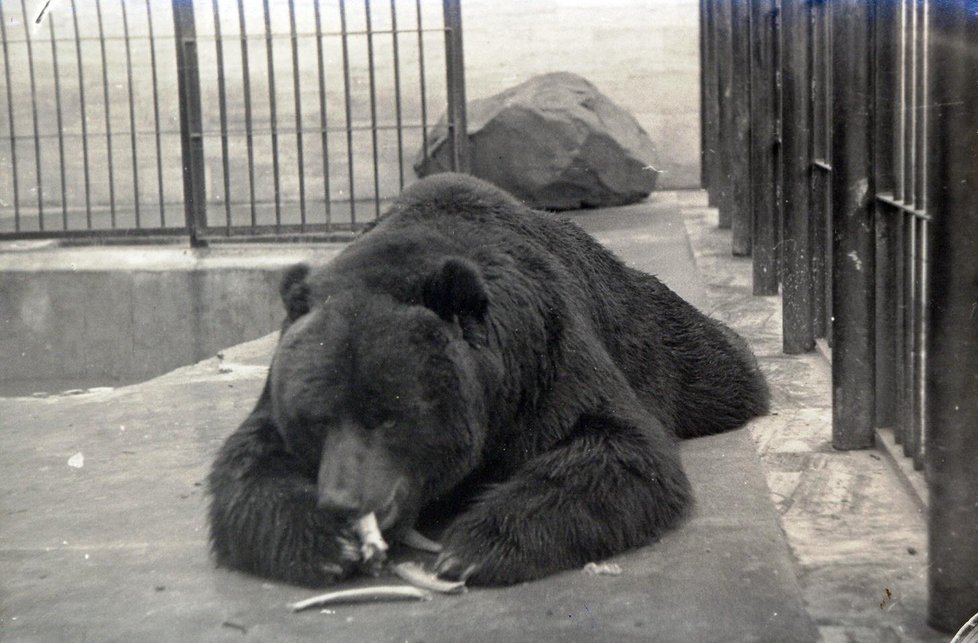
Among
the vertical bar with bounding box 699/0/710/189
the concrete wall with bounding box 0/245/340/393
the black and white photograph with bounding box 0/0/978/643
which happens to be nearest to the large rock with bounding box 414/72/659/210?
the vertical bar with bounding box 699/0/710/189

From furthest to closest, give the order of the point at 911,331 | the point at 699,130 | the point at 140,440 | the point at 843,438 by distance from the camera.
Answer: the point at 699,130 → the point at 140,440 → the point at 843,438 → the point at 911,331

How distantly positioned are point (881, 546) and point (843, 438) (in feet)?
3.18

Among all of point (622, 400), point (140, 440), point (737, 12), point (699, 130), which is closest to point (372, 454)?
point (622, 400)

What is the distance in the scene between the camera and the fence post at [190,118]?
8805 millimetres

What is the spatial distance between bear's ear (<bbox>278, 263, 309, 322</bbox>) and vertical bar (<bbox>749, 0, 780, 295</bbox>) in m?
3.95

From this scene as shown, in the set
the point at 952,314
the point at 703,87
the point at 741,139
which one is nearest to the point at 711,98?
→ the point at 703,87

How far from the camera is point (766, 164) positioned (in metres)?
6.91

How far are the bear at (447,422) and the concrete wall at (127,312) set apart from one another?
16.1 ft

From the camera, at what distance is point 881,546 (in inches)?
126

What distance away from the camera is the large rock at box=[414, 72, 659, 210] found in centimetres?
1057

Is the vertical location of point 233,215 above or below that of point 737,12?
below

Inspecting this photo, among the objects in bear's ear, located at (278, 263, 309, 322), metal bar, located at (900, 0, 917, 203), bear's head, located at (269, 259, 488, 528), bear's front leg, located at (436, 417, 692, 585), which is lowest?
bear's front leg, located at (436, 417, 692, 585)

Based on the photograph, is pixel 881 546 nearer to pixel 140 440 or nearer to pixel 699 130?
pixel 140 440

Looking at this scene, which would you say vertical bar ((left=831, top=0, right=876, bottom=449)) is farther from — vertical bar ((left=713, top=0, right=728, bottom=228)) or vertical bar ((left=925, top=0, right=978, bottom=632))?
vertical bar ((left=713, top=0, right=728, bottom=228))
